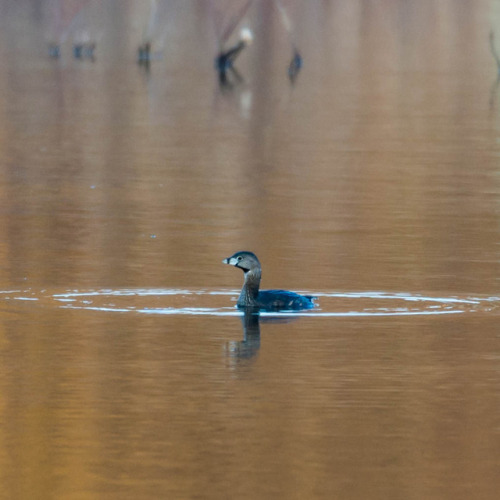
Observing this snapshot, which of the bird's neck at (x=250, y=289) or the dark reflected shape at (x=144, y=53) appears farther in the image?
the dark reflected shape at (x=144, y=53)

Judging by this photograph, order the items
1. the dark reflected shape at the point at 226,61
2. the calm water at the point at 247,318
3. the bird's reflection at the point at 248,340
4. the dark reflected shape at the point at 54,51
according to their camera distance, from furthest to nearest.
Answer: the dark reflected shape at the point at 54,51 → the dark reflected shape at the point at 226,61 → the bird's reflection at the point at 248,340 → the calm water at the point at 247,318

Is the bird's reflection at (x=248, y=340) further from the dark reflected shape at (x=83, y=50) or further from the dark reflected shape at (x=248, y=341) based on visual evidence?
the dark reflected shape at (x=83, y=50)

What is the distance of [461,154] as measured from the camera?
2803 centimetres

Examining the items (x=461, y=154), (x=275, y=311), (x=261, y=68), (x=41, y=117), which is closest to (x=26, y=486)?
(x=275, y=311)

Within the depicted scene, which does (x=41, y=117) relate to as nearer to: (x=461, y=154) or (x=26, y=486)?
(x=461, y=154)

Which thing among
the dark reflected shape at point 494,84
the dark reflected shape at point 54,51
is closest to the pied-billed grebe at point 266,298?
→ the dark reflected shape at point 494,84

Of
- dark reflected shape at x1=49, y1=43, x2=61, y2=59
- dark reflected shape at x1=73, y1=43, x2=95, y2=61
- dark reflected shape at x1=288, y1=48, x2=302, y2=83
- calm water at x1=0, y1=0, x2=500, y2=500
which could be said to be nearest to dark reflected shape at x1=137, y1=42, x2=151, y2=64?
dark reflected shape at x1=73, y1=43, x2=95, y2=61

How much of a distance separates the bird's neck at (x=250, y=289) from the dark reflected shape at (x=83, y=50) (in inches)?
1740

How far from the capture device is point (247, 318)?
1358 centimetres

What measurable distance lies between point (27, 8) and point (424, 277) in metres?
78.5

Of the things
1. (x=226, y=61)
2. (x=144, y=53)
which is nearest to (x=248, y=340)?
(x=226, y=61)

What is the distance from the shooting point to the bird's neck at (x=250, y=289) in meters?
13.9

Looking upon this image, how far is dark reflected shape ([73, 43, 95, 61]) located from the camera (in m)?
57.9

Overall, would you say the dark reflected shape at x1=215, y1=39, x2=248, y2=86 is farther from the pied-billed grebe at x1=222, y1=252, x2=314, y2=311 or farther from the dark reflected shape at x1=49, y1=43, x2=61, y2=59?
the pied-billed grebe at x1=222, y1=252, x2=314, y2=311
